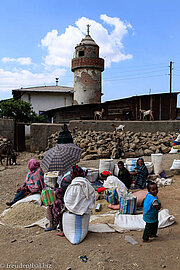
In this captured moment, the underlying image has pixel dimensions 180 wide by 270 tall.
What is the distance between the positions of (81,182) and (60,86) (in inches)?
1140

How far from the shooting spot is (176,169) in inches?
300

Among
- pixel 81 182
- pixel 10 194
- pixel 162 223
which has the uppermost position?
pixel 81 182

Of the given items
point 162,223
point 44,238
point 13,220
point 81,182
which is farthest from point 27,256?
point 162,223

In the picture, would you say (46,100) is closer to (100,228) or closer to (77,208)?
(100,228)

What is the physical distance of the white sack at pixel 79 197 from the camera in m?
3.49

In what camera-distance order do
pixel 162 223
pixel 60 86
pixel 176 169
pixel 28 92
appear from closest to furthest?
1. pixel 162 223
2. pixel 176 169
3. pixel 28 92
4. pixel 60 86

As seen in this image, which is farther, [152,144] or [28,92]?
[28,92]

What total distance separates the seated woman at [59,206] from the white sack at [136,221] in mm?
992

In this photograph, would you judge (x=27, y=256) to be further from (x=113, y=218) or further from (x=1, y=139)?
(x=1, y=139)

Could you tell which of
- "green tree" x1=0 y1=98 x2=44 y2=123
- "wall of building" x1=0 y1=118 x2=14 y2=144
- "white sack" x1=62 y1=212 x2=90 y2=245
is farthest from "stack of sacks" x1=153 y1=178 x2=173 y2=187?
"green tree" x1=0 y1=98 x2=44 y2=123

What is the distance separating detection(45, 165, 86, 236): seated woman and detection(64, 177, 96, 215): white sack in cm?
32

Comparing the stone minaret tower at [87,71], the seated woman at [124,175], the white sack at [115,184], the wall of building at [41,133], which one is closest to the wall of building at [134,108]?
the stone minaret tower at [87,71]

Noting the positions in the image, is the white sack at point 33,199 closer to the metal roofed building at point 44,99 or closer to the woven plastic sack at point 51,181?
the woven plastic sack at point 51,181

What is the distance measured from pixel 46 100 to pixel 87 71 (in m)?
7.32
